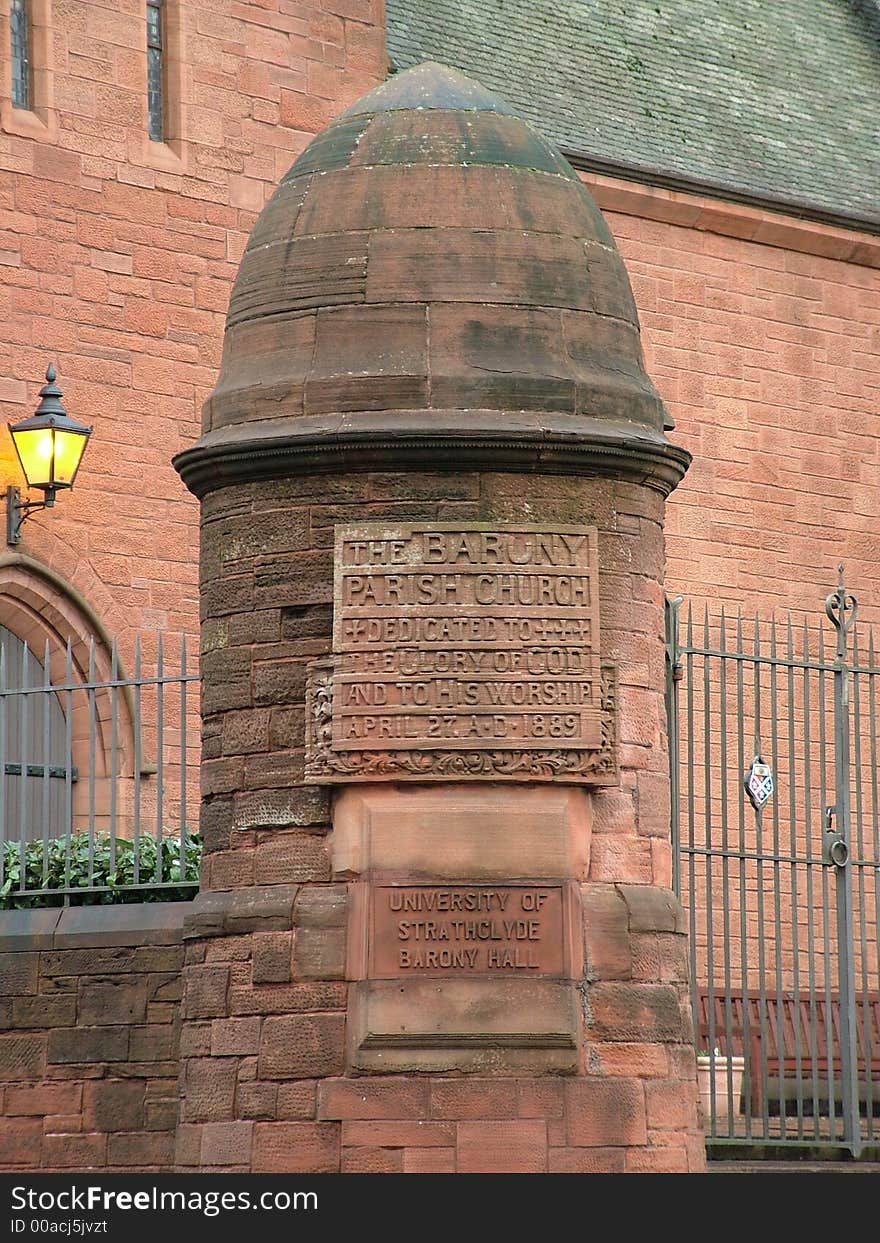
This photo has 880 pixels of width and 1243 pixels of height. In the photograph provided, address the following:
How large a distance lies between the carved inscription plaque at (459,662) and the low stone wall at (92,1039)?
150cm

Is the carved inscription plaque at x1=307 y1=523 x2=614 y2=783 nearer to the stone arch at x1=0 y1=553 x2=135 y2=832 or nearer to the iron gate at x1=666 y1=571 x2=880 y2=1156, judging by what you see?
the iron gate at x1=666 y1=571 x2=880 y2=1156

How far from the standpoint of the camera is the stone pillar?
9328 millimetres


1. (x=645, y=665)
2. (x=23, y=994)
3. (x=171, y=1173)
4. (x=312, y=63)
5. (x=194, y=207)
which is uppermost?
(x=312, y=63)

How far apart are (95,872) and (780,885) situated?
23.0 ft

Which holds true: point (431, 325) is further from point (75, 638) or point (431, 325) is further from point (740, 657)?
point (75, 638)

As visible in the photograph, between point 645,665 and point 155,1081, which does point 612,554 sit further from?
point 155,1081

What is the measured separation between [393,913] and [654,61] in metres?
13.1

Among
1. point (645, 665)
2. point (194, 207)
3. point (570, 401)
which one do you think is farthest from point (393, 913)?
point (194, 207)

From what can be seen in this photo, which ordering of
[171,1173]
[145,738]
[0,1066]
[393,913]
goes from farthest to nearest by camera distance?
[145,738]
[0,1066]
[171,1173]
[393,913]

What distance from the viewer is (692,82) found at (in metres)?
21.3

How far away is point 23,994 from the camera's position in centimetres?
1087

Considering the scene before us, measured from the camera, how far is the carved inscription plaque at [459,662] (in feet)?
30.7

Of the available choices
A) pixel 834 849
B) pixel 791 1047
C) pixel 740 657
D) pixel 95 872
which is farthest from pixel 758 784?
pixel 791 1047

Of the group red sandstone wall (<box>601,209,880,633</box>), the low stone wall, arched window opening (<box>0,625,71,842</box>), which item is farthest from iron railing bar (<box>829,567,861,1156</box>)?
red sandstone wall (<box>601,209,880,633</box>)
